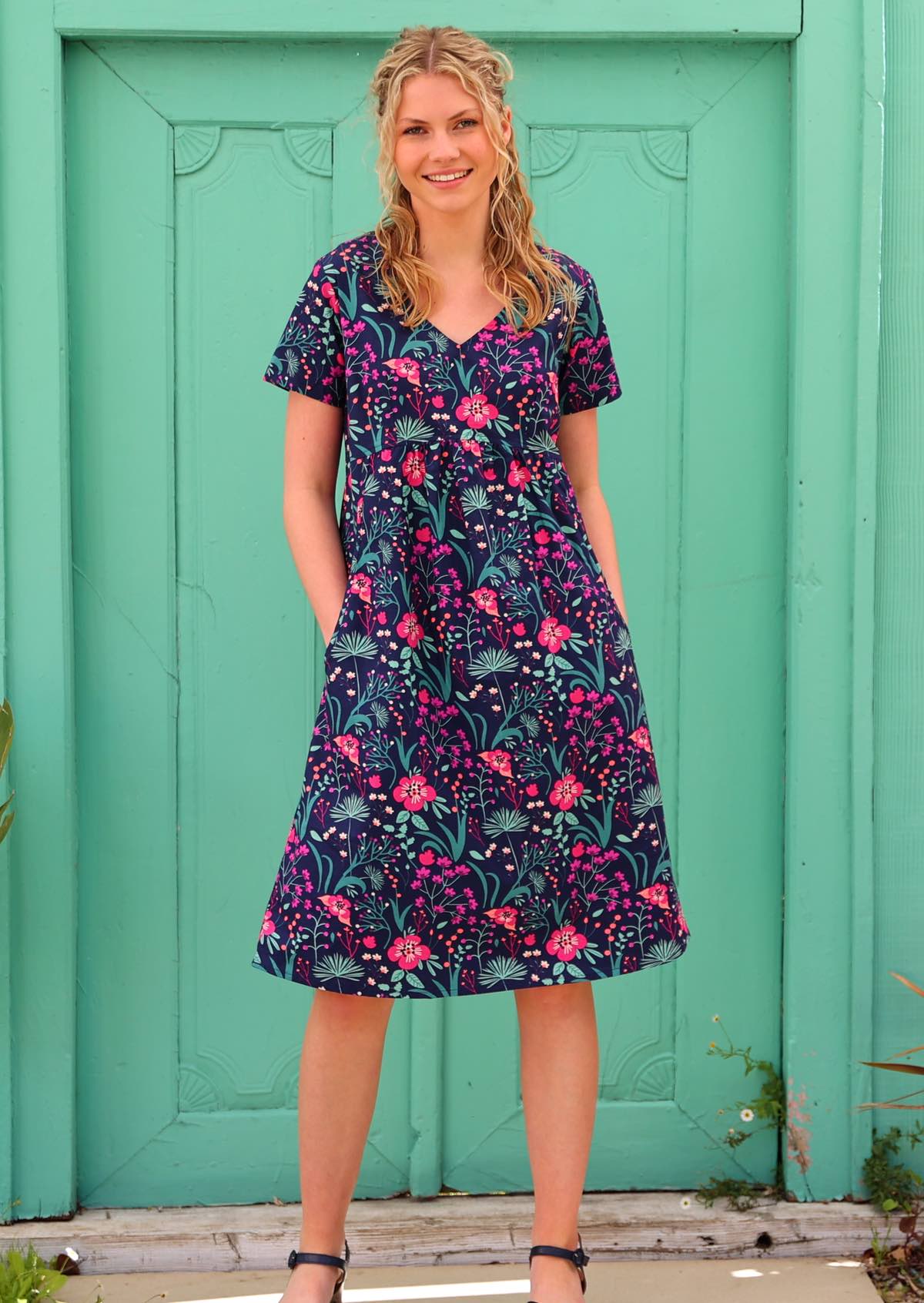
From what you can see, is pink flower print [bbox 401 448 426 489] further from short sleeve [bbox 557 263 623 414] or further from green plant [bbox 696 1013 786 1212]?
green plant [bbox 696 1013 786 1212]

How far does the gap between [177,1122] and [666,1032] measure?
1027mm

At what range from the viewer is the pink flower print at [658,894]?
213cm

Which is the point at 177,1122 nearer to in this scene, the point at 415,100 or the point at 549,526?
the point at 549,526

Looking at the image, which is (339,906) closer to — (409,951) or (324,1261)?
(409,951)

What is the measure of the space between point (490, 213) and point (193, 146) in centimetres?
77

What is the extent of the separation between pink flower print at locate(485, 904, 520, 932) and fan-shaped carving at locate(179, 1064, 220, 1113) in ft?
3.46

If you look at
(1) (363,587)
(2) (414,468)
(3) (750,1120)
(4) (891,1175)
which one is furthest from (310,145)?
(4) (891,1175)

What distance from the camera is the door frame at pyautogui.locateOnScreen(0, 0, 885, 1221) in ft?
8.43

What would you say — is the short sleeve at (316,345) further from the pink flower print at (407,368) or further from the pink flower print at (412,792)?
the pink flower print at (412,792)

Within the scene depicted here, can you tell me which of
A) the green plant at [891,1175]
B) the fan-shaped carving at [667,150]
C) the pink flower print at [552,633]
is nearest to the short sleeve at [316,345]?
the pink flower print at [552,633]

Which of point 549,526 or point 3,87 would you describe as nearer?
point 549,526

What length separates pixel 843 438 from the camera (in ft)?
8.83

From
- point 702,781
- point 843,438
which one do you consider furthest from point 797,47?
point 702,781

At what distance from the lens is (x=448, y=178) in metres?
2.10
